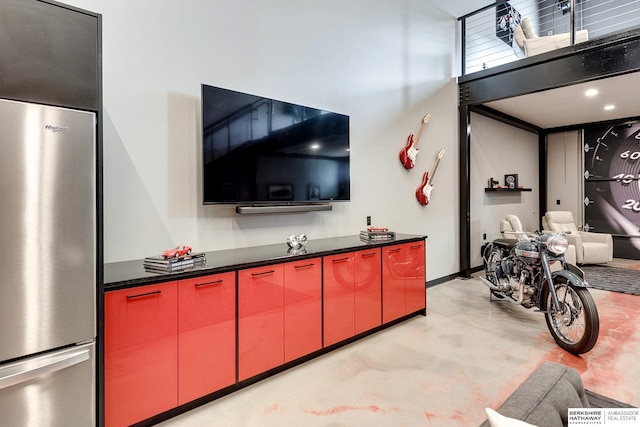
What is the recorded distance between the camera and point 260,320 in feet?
7.69

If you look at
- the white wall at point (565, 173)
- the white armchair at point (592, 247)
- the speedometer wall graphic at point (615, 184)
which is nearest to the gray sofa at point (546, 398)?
the white armchair at point (592, 247)

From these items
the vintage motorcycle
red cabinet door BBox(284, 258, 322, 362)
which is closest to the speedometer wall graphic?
the vintage motorcycle

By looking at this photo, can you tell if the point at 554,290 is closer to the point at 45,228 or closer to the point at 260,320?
the point at 260,320

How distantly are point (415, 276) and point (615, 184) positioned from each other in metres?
5.82

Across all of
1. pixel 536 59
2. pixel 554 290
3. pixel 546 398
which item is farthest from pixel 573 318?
pixel 536 59

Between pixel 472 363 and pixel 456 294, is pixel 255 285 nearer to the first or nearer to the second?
pixel 472 363

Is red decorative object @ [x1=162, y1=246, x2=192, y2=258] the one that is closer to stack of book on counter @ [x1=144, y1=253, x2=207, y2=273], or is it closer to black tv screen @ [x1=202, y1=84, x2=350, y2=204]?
stack of book on counter @ [x1=144, y1=253, x2=207, y2=273]

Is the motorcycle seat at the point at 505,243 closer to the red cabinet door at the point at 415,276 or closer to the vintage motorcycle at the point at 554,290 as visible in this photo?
the vintage motorcycle at the point at 554,290

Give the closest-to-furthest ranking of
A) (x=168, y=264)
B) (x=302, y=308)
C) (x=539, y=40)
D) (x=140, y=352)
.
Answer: (x=140, y=352), (x=168, y=264), (x=302, y=308), (x=539, y=40)

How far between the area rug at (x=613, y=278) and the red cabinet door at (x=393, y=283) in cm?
321

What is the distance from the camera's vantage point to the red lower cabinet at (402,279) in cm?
327

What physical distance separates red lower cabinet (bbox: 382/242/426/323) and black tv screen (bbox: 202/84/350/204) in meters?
0.77

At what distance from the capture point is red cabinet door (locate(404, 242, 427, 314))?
3494 mm

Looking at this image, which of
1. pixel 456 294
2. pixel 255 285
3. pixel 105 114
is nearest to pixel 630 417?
pixel 255 285
